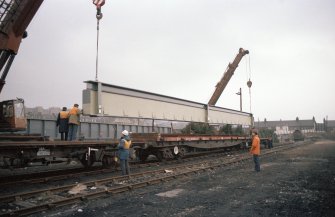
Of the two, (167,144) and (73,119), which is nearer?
(73,119)

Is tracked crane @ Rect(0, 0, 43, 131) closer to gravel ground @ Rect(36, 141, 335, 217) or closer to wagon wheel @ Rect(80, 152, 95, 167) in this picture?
wagon wheel @ Rect(80, 152, 95, 167)

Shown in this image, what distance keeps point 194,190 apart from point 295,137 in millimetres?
52833

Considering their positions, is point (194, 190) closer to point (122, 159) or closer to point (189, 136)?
point (122, 159)

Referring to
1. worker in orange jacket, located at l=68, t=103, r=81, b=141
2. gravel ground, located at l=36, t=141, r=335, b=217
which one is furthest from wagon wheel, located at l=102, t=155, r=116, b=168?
gravel ground, located at l=36, t=141, r=335, b=217

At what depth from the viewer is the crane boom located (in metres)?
25.7

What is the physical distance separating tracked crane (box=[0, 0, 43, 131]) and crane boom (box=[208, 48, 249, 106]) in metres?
18.4

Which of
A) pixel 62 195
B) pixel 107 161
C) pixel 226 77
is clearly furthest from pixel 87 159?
pixel 226 77

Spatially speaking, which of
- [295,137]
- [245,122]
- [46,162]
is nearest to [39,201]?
[46,162]

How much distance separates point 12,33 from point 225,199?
27.9 feet

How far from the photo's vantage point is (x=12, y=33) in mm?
9336

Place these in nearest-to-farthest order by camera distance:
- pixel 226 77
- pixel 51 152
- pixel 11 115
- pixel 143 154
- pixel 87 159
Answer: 1. pixel 51 152
2. pixel 11 115
3. pixel 87 159
4. pixel 143 154
5. pixel 226 77

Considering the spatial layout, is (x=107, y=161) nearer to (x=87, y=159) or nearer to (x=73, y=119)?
(x=87, y=159)

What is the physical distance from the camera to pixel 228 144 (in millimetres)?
20062

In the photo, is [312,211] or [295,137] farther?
[295,137]
